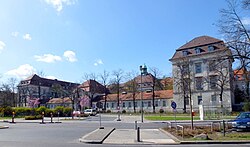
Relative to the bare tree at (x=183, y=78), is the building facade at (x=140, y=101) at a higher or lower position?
lower

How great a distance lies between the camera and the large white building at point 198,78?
2630 inches

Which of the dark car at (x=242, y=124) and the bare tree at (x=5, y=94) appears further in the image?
the bare tree at (x=5, y=94)

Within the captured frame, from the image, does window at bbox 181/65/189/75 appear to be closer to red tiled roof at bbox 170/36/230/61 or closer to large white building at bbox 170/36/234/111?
large white building at bbox 170/36/234/111

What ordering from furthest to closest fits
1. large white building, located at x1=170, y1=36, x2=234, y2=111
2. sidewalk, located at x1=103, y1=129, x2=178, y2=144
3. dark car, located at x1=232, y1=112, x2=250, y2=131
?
large white building, located at x1=170, y1=36, x2=234, y2=111 < dark car, located at x1=232, y1=112, x2=250, y2=131 < sidewalk, located at x1=103, y1=129, x2=178, y2=144

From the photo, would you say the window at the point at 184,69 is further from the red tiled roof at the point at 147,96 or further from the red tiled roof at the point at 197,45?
the red tiled roof at the point at 147,96

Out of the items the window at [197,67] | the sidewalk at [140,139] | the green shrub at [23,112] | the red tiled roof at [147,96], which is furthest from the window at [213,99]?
the sidewalk at [140,139]

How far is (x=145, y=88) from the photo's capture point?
105250mm

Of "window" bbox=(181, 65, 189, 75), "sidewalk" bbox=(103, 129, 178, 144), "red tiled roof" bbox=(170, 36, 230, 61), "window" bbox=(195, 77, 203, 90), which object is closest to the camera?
"sidewalk" bbox=(103, 129, 178, 144)

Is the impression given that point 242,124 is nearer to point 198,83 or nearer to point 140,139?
point 140,139

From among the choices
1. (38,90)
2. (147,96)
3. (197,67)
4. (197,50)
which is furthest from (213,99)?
(38,90)

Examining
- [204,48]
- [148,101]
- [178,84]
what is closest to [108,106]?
[148,101]

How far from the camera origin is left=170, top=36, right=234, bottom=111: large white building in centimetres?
6681

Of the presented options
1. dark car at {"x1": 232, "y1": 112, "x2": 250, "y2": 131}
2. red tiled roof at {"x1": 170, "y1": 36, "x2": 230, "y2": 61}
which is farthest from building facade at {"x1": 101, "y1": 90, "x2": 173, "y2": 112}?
dark car at {"x1": 232, "y1": 112, "x2": 250, "y2": 131}

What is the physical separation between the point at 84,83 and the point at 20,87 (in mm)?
27809
